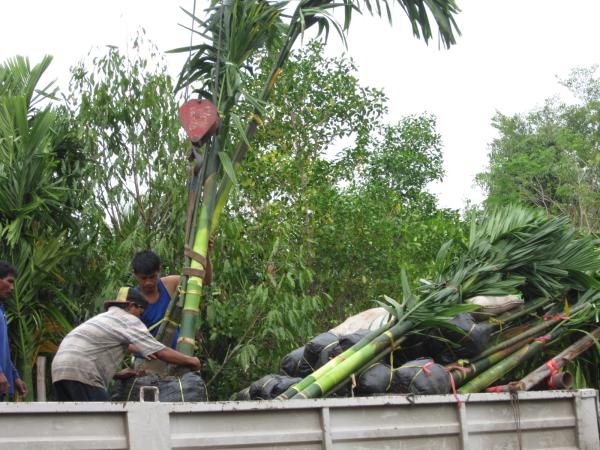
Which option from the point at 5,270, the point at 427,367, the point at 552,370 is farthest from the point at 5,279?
the point at 552,370

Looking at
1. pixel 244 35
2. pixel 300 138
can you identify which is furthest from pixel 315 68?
pixel 244 35

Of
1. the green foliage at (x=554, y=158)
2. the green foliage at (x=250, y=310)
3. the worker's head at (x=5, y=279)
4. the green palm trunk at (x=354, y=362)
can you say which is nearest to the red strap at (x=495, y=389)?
the green palm trunk at (x=354, y=362)

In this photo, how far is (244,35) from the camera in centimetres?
688

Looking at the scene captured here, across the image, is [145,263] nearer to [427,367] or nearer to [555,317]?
[427,367]

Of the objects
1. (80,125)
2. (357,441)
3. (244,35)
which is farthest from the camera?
(80,125)

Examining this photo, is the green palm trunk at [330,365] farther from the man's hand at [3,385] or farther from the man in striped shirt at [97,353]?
the man's hand at [3,385]

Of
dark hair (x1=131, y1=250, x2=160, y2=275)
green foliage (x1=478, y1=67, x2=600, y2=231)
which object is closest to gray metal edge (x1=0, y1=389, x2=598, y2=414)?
dark hair (x1=131, y1=250, x2=160, y2=275)

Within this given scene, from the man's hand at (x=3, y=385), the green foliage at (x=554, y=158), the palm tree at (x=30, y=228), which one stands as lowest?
the man's hand at (x=3, y=385)

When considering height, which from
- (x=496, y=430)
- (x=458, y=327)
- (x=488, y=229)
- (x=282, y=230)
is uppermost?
(x=282, y=230)

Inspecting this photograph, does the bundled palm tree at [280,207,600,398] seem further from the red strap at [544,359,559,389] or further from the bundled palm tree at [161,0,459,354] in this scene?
the bundled palm tree at [161,0,459,354]

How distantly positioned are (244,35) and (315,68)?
22.0 ft

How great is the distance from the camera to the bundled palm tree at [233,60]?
6.36 meters

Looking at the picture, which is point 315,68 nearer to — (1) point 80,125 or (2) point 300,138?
(2) point 300,138

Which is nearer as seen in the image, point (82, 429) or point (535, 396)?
point (82, 429)
